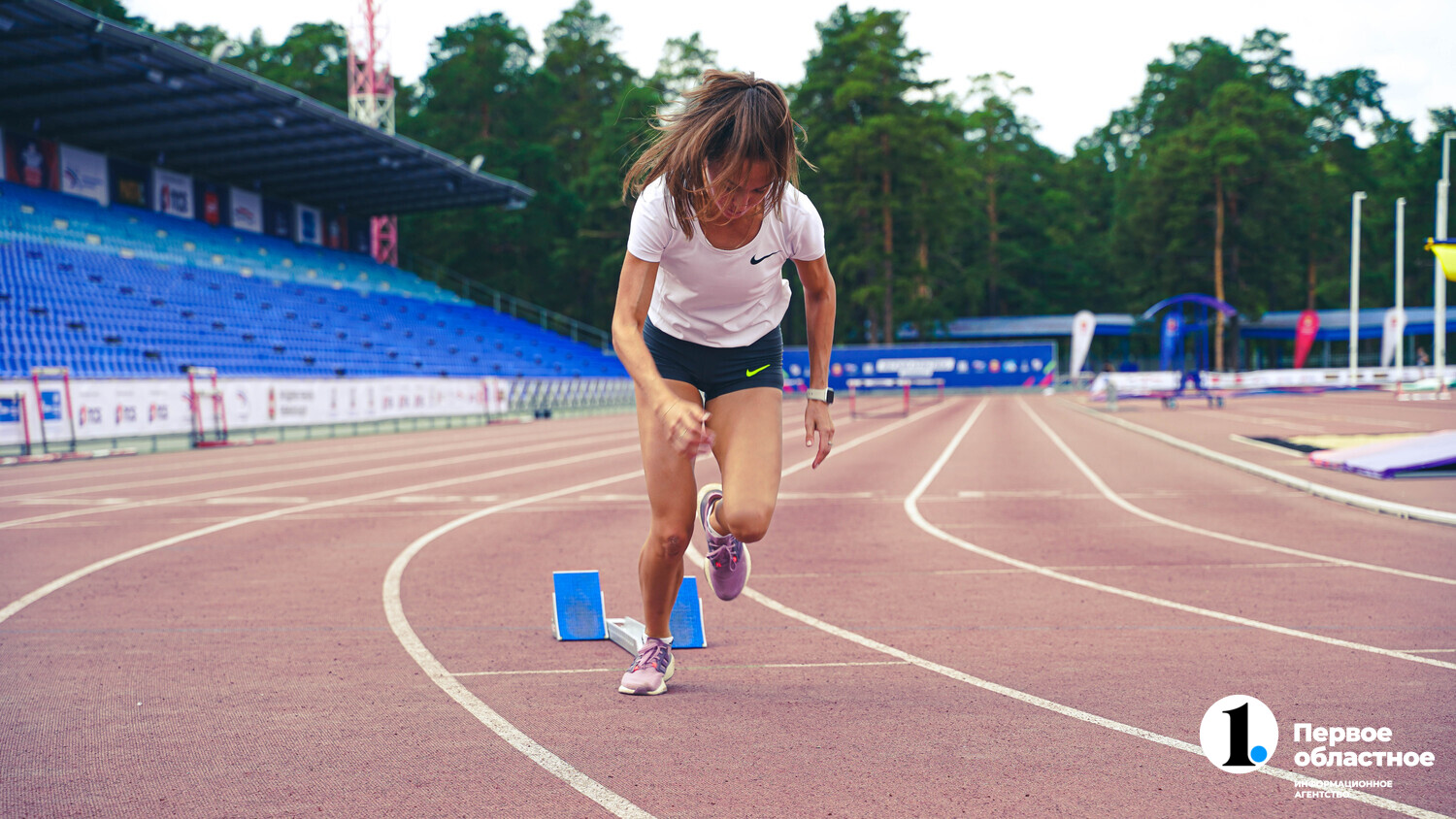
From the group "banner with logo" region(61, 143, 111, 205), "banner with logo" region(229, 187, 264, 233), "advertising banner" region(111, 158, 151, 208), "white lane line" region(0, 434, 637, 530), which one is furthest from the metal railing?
"white lane line" region(0, 434, 637, 530)

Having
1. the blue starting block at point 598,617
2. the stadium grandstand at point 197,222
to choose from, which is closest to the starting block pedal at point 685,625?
the blue starting block at point 598,617

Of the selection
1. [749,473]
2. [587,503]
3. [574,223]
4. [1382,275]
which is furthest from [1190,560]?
[1382,275]

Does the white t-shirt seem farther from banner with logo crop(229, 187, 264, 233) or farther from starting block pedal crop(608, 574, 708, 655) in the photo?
banner with logo crop(229, 187, 264, 233)

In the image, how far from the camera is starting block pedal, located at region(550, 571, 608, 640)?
4.86 meters

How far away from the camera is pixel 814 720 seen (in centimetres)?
353

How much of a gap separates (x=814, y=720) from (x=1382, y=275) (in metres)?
84.9

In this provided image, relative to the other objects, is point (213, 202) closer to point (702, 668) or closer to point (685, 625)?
point (685, 625)

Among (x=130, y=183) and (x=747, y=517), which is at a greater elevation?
(x=130, y=183)

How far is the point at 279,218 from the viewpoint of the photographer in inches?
1529

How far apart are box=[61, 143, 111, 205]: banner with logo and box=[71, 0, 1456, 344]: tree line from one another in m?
25.1

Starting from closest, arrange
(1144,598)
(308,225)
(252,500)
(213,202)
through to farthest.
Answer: (1144,598) < (252,500) < (213,202) < (308,225)

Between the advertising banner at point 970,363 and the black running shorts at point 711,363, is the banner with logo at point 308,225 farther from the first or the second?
the black running shorts at point 711,363

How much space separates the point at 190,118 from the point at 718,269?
104 ft

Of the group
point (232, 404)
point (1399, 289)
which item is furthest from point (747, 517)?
point (1399, 289)
